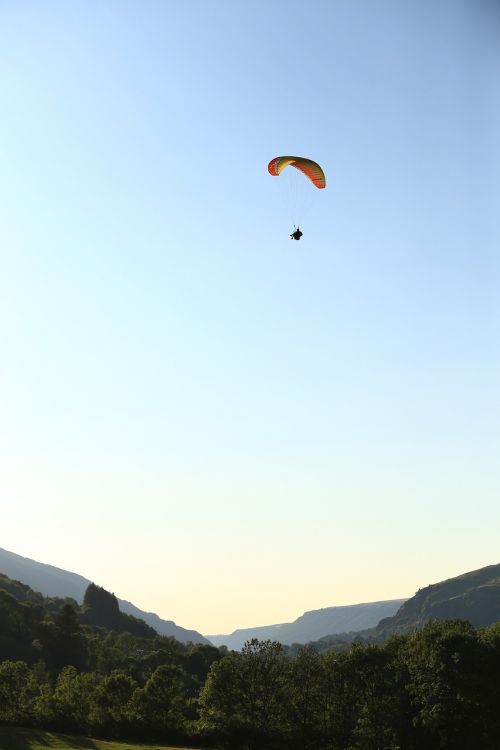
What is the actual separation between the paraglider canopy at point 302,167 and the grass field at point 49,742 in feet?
191

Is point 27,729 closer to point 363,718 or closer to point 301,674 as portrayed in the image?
point 301,674

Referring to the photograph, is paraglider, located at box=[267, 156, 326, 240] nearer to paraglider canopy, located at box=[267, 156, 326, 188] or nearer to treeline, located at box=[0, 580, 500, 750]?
paraglider canopy, located at box=[267, 156, 326, 188]

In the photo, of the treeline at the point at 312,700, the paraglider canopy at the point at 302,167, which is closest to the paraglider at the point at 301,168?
the paraglider canopy at the point at 302,167

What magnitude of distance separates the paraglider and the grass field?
53.6 meters

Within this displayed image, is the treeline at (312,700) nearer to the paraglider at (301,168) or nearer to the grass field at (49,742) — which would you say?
the grass field at (49,742)

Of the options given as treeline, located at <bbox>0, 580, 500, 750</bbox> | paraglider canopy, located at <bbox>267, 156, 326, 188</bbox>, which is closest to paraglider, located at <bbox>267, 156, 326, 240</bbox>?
paraglider canopy, located at <bbox>267, 156, 326, 188</bbox>

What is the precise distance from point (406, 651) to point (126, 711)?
109 feet

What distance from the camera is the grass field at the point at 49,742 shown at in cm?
6562

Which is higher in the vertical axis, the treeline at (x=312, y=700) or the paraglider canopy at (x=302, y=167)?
the paraglider canopy at (x=302, y=167)

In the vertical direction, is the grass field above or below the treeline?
below

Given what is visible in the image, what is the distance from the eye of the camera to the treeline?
7000 cm

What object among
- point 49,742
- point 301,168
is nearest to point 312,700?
point 49,742

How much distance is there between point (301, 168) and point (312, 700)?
5716 cm

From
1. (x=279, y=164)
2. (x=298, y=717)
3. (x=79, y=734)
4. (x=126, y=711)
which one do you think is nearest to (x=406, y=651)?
(x=298, y=717)
